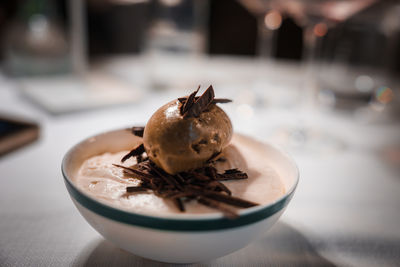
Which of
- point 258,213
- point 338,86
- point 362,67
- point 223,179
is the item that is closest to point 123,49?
point 338,86

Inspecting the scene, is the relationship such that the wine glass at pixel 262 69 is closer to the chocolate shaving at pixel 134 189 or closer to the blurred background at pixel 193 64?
the blurred background at pixel 193 64

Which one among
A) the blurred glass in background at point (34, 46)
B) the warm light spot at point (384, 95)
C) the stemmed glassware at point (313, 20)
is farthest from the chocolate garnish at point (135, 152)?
the warm light spot at point (384, 95)

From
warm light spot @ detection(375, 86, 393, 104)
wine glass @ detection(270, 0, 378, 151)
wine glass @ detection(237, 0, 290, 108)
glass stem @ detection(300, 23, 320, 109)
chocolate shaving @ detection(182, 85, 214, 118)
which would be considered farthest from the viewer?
warm light spot @ detection(375, 86, 393, 104)

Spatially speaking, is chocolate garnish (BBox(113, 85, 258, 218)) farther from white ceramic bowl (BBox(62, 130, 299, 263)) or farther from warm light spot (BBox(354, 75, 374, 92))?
warm light spot (BBox(354, 75, 374, 92))

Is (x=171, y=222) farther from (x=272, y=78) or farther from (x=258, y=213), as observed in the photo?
(x=272, y=78)

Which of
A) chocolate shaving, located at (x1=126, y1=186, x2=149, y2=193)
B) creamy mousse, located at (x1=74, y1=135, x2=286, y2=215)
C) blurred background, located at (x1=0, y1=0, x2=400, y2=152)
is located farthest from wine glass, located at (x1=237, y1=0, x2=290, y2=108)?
chocolate shaving, located at (x1=126, y1=186, x2=149, y2=193)

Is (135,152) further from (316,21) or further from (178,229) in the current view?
(316,21)
